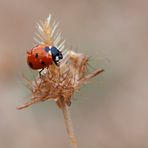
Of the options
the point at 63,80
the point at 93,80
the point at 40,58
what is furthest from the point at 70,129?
the point at 93,80

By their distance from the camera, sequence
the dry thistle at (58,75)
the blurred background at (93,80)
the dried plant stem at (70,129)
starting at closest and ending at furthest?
1. the dried plant stem at (70,129)
2. the dry thistle at (58,75)
3. the blurred background at (93,80)

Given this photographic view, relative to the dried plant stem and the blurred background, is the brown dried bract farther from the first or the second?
the blurred background

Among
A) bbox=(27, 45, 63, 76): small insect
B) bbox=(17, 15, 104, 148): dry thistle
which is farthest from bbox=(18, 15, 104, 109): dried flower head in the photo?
bbox=(27, 45, 63, 76): small insect

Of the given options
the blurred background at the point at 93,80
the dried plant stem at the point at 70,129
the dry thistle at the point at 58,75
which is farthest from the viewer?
the blurred background at the point at 93,80

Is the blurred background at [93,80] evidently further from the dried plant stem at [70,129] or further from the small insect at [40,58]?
the dried plant stem at [70,129]

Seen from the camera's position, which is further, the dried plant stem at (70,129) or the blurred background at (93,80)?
the blurred background at (93,80)

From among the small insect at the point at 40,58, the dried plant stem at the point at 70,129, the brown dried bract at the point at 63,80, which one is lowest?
the dried plant stem at the point at 70,129

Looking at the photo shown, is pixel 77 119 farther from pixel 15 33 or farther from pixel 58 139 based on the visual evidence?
pixel 15 33

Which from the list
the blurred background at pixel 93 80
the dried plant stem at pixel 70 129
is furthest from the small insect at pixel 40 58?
the blurred background at pixel 93 80

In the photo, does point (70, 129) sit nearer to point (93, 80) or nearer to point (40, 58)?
point (40, 58)
